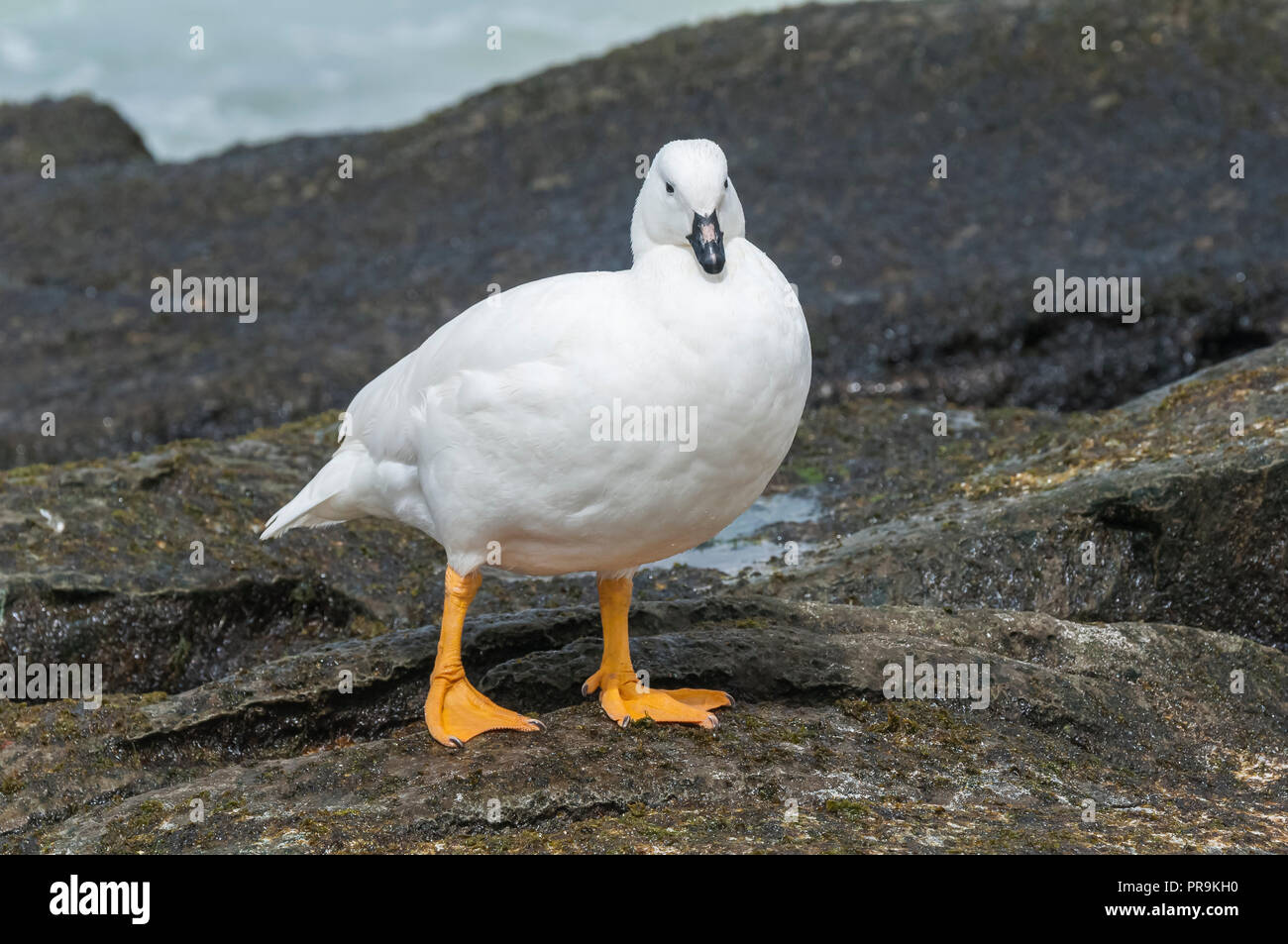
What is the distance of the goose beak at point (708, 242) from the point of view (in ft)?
19.9

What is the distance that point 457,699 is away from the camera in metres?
7.25

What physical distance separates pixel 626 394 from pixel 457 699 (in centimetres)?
217

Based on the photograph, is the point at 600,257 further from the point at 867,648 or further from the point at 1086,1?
the point at 867,648

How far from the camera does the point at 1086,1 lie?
24938mm

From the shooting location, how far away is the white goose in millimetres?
6203

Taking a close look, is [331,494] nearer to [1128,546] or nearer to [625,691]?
[625,691]

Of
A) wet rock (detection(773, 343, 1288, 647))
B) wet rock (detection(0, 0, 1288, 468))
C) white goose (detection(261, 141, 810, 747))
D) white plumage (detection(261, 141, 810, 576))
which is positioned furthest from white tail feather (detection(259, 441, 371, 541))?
wet rock (detection(0, 0, 1288, 468))

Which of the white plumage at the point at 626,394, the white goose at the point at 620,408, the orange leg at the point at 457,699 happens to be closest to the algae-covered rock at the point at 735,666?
the orange leg at the point at 457,699

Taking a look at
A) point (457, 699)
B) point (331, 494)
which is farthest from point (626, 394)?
point (331, 494)

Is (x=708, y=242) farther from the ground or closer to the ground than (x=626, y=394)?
farther from the ground

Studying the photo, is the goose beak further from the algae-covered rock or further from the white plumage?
the algae-covered rock

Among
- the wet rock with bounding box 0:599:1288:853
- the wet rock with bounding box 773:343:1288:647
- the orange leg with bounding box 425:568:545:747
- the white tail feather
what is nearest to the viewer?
the wet rock with bounding box 0:599:1288:853

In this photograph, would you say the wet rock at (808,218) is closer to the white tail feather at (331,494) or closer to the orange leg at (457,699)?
the white tail feather at (331,494)

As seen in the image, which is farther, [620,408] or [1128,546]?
[1128,546]
